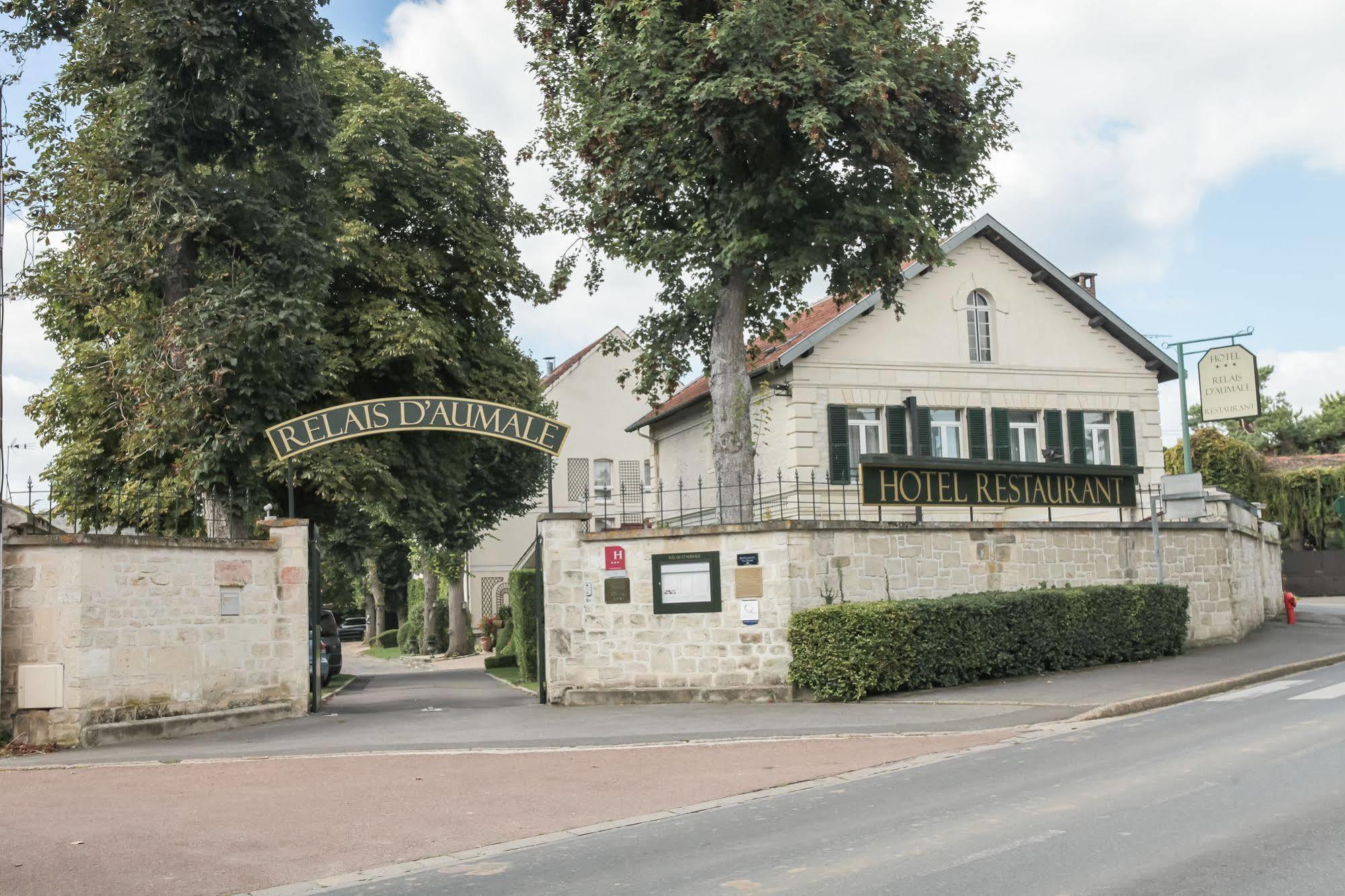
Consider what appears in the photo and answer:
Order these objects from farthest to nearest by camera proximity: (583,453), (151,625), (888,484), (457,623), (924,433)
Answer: (583,453) → (457,623) → (924,433) → (888,484) → (151,625)

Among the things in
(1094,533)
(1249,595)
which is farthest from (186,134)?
(1249,595)

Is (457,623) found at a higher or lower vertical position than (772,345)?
lower

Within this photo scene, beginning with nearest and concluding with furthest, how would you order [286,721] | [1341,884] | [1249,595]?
[1341,884], [286,721], [1249,595]

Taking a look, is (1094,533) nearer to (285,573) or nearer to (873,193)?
(873,193)

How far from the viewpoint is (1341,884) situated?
5922 millimetres

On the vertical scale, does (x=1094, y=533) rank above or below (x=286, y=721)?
above

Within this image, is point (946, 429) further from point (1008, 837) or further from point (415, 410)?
point (1008, 837)

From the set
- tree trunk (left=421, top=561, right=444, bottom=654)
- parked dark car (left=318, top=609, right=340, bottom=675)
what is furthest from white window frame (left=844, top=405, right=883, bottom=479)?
tree trunk (left=421, top=561, right=444, bottom=654)

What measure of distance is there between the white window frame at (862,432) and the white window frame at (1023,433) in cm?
341

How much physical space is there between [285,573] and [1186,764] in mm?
11384

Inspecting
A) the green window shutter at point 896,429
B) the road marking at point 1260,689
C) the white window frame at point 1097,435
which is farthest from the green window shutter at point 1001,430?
the road marking at point 1260,689

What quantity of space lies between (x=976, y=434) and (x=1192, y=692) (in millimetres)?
12304

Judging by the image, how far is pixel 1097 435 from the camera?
92.8 feet

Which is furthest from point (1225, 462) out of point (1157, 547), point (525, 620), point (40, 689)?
point (40, 689)
